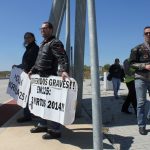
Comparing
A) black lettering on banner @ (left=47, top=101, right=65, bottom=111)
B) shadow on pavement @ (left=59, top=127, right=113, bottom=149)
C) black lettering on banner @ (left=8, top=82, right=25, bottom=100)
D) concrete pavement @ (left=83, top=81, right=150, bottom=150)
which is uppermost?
black lettering on banner @ (left=8, top=82, right=25, bottom=100)

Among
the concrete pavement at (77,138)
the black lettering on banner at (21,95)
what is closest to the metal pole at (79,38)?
the concrete pavement at (77,138)

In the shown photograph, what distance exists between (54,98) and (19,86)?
2077mm

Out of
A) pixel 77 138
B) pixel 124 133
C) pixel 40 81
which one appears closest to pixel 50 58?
pixel 40 81

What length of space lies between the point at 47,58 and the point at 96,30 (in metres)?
2.14

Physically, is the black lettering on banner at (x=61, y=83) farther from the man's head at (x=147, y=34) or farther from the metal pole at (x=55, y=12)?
the metal pole at (x=55, y=12)

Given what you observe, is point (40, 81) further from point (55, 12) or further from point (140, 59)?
point (55, 12)

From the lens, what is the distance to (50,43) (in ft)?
25.5

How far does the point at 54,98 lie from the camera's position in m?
7.48

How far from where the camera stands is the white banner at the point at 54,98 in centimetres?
705

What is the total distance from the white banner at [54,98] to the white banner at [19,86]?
1.32ft

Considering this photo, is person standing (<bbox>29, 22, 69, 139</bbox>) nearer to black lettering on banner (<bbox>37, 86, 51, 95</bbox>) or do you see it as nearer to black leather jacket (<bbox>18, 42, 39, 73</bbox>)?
black lettering on banner (<bbox>37, 86, 51, 95</bbox>)

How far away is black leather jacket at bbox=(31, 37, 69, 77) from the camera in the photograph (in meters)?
7.58

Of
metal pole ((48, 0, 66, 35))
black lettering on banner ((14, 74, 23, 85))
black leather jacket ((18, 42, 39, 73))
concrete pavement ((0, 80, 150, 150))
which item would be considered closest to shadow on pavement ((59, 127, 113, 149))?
concrete pavement ((0, 80, 150, 150))

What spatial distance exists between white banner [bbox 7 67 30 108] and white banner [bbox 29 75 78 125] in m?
0.40
